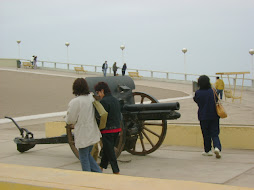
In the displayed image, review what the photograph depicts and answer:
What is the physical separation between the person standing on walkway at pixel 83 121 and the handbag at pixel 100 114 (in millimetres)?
62

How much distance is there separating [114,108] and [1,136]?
237 inches

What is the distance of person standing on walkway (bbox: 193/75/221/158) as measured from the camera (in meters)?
8.35

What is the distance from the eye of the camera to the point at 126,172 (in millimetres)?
7336

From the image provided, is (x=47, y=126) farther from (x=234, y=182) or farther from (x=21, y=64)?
(x=21, y=64)

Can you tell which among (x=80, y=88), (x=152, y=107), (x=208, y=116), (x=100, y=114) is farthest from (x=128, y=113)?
(x=80, y=88)

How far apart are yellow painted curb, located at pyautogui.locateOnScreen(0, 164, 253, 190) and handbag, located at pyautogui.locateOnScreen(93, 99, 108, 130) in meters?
1.69

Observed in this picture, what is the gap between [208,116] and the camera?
836cm

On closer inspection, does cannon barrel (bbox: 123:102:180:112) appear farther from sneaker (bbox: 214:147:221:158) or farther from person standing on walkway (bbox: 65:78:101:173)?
person standing on walkway (bbox: 65:78:101:173)

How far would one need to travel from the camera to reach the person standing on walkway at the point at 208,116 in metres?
8.35

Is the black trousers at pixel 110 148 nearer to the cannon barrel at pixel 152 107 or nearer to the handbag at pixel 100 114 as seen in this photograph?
the handbag at pixel 100 114

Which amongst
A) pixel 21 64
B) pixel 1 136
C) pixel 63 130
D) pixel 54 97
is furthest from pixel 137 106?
pixel 21 64

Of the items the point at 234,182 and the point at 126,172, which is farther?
the point at 126,172

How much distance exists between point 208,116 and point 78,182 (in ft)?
15.2

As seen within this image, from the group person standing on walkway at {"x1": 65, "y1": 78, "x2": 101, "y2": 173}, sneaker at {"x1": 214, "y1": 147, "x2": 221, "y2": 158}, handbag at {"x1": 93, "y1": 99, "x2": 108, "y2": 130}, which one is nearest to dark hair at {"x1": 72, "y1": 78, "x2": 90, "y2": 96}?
person standing on walkway at {"x1": 65, "y1": 78, "x2": 101, "y2": 173}
